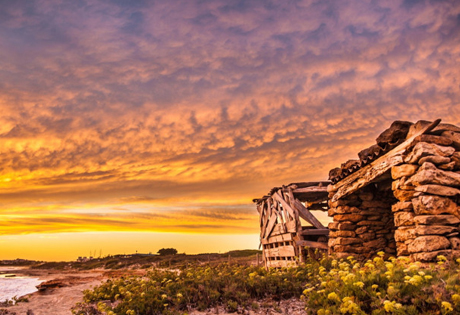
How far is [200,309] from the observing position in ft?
21.8

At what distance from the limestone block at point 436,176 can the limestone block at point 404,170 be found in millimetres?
278

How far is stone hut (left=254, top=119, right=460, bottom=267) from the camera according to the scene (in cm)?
589

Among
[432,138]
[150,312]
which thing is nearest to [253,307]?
[150,312]

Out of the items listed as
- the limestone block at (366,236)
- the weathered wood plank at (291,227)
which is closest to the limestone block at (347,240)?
the limestone block at (366,236)

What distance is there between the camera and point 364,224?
32.0 feet

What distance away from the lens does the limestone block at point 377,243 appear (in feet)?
31.6

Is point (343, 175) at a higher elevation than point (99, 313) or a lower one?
higher

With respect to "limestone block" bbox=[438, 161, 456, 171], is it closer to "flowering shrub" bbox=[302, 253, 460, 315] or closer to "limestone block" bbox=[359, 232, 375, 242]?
"flowering shrub" bbox=[302, 253, 460, 315]

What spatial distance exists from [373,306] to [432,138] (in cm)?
367

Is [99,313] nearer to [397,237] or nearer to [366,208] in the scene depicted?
[397,237]

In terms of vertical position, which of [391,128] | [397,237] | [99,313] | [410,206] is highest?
[391,128]

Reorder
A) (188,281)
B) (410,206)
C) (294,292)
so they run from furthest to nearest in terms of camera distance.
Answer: (188,281)
(294,292)
(410,206)

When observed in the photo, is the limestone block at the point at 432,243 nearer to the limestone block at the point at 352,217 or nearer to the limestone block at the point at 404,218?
the limestone block at the point at 404,218

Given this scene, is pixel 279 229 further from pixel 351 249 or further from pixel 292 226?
pixel 351 249
